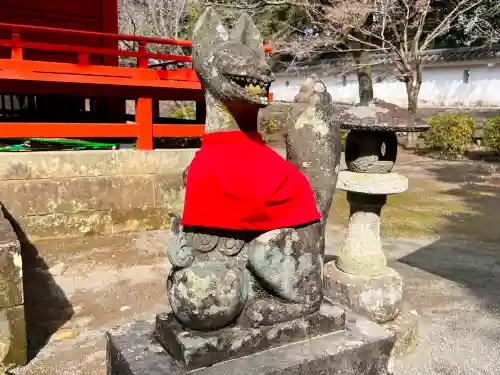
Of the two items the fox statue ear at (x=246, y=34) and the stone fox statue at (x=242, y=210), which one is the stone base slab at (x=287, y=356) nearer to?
the stone fox statue at (x=242, y=210)

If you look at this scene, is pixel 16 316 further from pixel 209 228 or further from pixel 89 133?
pixel 89 133

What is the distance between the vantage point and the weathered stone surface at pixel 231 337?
5.79 ft

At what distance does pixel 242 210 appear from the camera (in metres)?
1.76

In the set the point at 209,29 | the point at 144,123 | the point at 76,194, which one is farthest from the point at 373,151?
the point at 76,194

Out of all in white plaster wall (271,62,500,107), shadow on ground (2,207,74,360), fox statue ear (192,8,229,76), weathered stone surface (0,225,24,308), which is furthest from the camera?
white plaster wall (271,62,500,107)

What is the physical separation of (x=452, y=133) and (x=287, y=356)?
1392cm

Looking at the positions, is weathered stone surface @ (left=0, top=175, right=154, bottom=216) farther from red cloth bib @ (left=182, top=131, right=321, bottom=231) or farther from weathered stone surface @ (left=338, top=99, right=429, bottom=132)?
red cloth bib @ (left=182, top=131, right=321, bottom=231)

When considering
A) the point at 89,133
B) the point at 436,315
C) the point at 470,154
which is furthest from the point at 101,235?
the point at 470,154

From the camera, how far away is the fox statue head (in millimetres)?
1794

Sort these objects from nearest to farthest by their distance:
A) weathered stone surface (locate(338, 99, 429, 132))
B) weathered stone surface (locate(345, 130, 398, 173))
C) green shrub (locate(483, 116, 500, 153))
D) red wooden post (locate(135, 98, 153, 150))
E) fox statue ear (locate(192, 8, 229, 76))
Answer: fox statue ear (locate(192, 8, 229, 76)) < weathered stone surface (locate(338, 99, 429, 132)) < weathered stone surface (locate(345, 130, 398, 173)) < red wooden post (locate(135, 98, 153, 150)) < green shrub (locate(483, 116, 500, 153))

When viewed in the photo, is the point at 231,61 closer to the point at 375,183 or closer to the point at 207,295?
the point at 207,295

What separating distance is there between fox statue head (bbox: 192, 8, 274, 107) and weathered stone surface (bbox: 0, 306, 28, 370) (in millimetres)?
2552

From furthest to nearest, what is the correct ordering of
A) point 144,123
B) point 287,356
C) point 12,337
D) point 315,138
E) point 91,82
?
point 144,123
point 91,82
point 12,337
point 315,138
point 287,356

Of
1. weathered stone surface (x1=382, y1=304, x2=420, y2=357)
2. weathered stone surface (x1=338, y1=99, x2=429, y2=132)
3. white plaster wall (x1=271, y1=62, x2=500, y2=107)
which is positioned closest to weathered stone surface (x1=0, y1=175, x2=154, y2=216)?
weathered stone surface (x1=338, y1=99, x2=429, y2=132)
